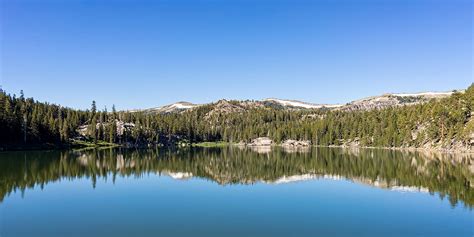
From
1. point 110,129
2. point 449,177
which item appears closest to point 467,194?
point 449,177

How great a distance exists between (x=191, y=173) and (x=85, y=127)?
131114 mm

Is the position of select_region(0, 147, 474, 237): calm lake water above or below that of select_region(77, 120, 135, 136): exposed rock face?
below

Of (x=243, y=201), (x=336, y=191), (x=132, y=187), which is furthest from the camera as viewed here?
(x=132, y=187)

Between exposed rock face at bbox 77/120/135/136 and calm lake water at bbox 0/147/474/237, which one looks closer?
calm lake water at bbox 0/147/474/237

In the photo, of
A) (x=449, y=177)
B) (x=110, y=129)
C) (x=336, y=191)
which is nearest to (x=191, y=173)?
(x=336, y=191)

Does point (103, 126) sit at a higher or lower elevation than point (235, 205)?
higher

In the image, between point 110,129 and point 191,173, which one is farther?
point 110,129

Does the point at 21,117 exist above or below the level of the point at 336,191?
above

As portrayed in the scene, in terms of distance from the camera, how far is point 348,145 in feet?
650

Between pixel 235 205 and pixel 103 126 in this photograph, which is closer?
pixel 235 205

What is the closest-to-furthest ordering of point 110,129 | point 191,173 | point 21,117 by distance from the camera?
point 191,173, point 21,117, point 110,129

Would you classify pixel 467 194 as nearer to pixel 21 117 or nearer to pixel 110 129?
pixel 21 117

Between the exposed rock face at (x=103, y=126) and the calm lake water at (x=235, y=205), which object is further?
the exposed rock face at (x=103, y=126)

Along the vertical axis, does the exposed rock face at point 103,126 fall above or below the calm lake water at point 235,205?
above
